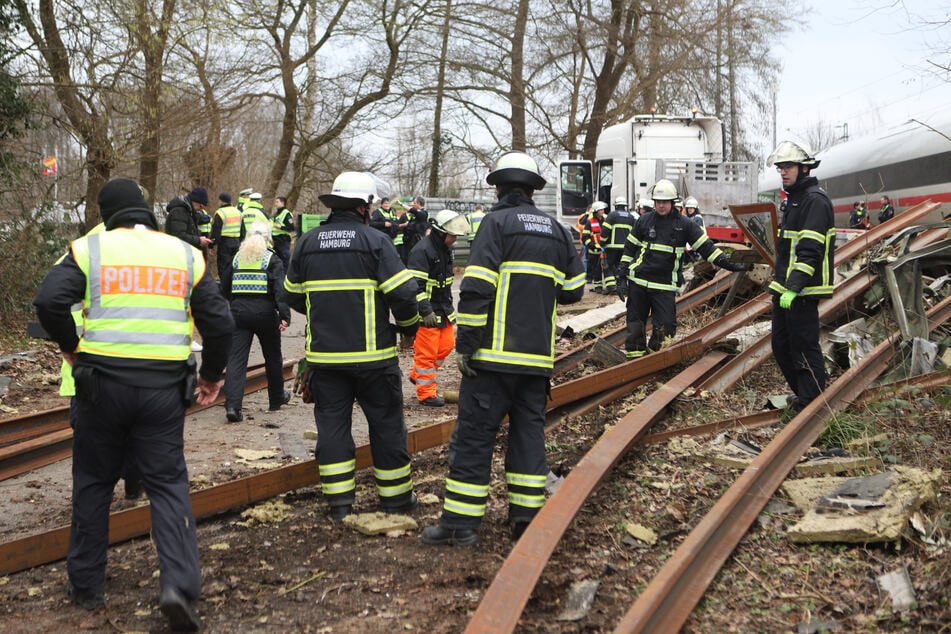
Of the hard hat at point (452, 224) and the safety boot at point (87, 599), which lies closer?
the safety boot at point (87, 599)

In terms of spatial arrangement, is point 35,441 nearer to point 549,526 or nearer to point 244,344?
point 244,344

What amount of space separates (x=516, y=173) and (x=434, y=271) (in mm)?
3766

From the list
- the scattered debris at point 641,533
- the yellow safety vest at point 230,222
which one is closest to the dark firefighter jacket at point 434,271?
the scattered debris at point 641,533

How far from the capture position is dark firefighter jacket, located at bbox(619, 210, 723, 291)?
9.11 metres

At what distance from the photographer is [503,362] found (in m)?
4.86

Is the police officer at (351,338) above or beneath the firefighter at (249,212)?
beneath

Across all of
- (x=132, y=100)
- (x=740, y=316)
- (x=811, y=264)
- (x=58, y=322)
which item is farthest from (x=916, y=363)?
(x=132, y=100)

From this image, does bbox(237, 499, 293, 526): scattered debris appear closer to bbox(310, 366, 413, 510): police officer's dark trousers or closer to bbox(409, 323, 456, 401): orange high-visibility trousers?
bbox(310, 366, 413, 510): police officer's dark trousers

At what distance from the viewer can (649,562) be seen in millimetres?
4582

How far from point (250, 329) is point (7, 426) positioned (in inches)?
82.9

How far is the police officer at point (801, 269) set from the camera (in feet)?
21.5

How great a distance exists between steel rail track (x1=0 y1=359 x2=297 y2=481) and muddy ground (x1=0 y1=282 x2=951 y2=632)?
0.46 feet

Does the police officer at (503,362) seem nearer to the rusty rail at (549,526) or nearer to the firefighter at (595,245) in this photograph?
the rusty rail at (549,526)

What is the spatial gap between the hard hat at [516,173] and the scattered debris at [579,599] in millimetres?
2153
